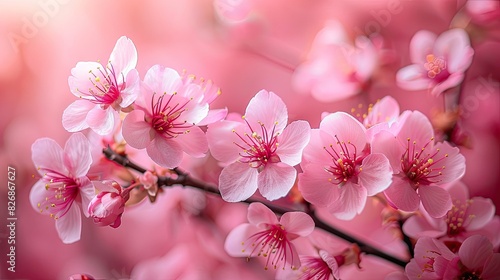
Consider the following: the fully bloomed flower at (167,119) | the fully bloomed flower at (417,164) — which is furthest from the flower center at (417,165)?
the fully bloomed flower at (167,119)

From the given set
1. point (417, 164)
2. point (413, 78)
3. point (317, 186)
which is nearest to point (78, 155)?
point (317, 186)

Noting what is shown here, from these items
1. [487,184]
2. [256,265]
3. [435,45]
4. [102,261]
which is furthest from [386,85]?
[102,261]

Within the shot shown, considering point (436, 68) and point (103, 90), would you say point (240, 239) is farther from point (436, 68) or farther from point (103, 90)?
point (436, 68)

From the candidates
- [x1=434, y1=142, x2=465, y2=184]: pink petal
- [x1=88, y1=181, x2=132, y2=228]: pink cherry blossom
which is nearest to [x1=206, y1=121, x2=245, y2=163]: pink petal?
[x1=88, y1=181, x2=132, y2=228]: pink cherry blossom

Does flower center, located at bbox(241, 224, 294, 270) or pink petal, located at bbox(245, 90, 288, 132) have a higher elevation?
pink petal, located at bbox(245, 90, 288, 132)

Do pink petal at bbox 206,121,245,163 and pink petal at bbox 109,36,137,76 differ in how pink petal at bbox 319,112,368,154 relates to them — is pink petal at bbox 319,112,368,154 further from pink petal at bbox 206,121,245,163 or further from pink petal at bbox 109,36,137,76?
pink petal at bbox 109,36,137,76
